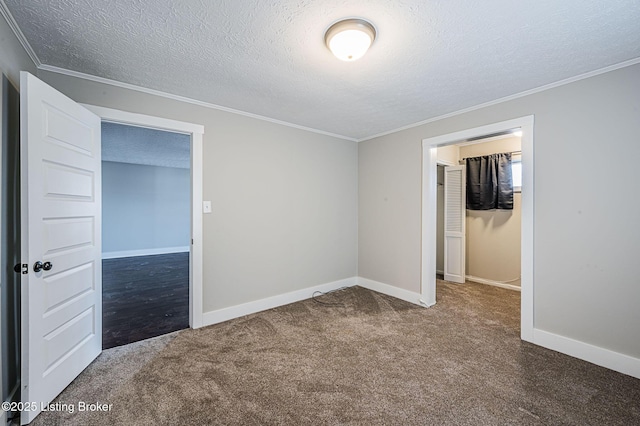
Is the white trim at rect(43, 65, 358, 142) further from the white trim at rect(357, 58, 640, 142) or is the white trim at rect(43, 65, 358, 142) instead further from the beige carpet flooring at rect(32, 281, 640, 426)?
the beige carpet flooring at rect(32, 281, 640, 426)

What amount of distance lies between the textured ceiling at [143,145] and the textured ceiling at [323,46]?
2.04m

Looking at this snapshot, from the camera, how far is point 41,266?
171 cm

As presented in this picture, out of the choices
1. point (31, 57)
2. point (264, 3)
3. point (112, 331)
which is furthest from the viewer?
point (112, 331)

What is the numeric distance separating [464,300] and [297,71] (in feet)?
11.8

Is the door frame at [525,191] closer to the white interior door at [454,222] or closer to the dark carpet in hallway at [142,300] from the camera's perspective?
the white interior door at [454,222]

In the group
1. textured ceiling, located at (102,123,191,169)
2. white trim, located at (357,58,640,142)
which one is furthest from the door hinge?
white trim, located at (357,58,640,142)

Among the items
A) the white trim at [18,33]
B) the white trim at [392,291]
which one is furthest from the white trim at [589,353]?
the white trim at [18,33]

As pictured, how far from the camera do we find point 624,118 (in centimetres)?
216

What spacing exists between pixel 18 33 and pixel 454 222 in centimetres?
545

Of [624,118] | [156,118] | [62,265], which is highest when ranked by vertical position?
[156,118]

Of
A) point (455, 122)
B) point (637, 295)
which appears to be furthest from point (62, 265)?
point (637, 295)

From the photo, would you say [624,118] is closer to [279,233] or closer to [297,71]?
[297,71]

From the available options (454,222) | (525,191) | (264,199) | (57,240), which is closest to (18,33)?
(57,240)

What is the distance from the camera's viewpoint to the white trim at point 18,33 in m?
1.57
